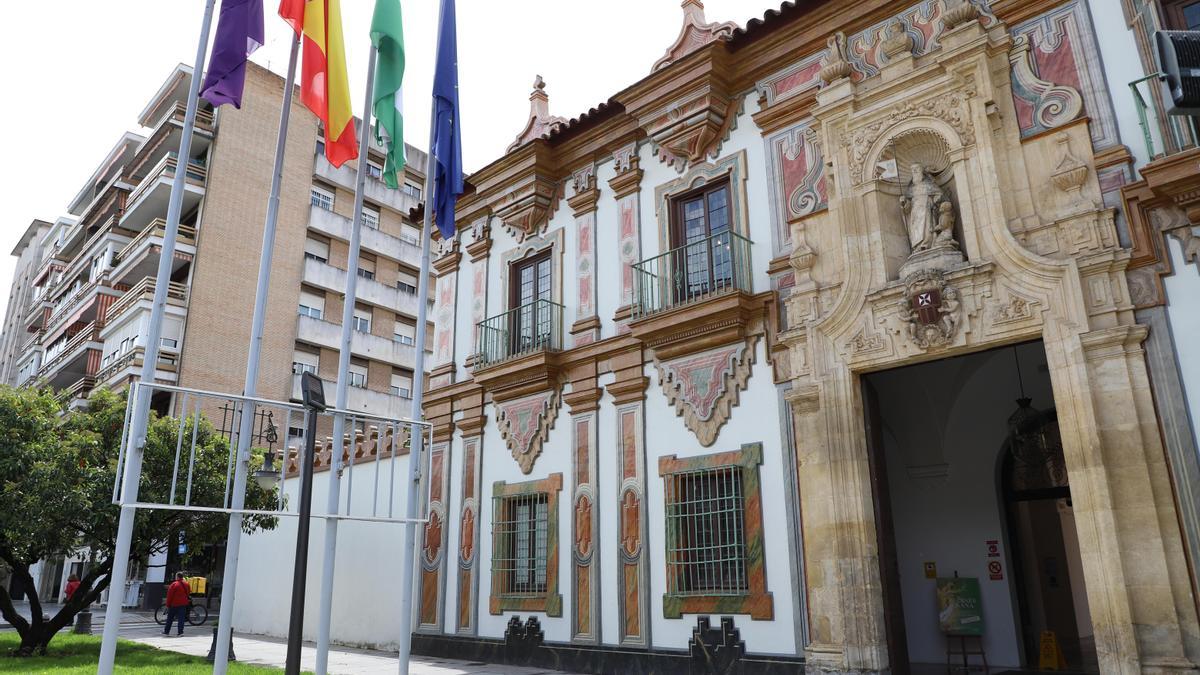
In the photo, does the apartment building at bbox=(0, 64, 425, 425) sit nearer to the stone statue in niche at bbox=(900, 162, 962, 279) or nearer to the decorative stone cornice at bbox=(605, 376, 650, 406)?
the decorative stone cornice at bbox=(605, 376, 650, 406)

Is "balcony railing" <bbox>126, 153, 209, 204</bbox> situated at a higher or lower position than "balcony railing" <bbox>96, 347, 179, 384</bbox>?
higher

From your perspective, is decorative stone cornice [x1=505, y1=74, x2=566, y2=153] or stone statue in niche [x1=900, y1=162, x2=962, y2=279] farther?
decorative stone cornice [x1=505, y1=74, x2=566, y2=153]

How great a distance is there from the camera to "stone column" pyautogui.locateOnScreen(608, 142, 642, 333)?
12.7 m

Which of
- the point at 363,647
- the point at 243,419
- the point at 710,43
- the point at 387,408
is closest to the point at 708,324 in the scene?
the point at 710,43

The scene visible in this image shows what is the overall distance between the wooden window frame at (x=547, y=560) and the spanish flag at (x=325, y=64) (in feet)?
20.6

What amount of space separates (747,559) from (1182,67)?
7.31 meters

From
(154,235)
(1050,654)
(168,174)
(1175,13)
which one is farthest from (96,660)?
(168,174)

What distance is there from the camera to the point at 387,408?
3170 cm

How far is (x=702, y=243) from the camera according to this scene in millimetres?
11906

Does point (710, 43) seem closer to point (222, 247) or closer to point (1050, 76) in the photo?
point (1050, 76)

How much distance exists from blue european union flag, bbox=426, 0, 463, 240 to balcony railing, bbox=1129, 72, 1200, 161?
6798 millimetres

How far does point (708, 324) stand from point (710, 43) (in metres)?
3.87

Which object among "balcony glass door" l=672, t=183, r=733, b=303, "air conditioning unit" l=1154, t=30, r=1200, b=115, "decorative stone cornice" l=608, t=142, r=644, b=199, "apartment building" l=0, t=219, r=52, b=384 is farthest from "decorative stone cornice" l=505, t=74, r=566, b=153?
"apartment building" l=0, t=219, r=52, b=384

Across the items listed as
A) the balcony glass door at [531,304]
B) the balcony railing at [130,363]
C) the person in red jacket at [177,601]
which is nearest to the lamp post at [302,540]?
the balcony glass door at [531,304]
